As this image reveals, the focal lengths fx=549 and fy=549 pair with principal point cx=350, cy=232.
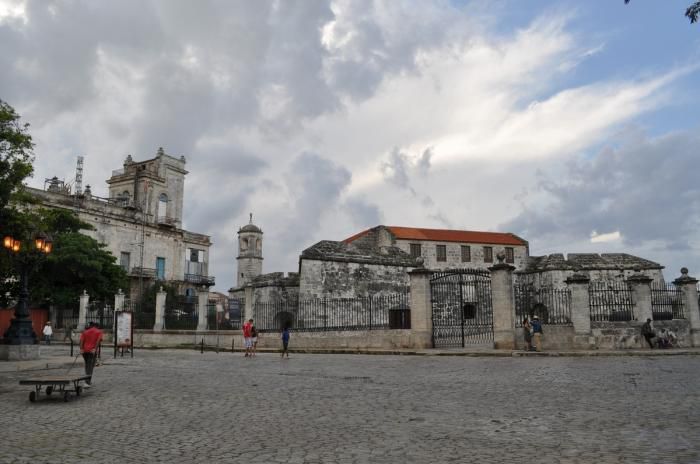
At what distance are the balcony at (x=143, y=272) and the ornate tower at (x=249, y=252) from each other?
37.3ft

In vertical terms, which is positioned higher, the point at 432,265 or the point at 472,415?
the point at 432,265

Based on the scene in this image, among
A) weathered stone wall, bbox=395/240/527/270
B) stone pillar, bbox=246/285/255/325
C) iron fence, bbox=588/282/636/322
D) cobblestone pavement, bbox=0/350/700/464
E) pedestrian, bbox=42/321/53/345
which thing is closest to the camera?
cobblestone pavement, bbox=0/350/700/464

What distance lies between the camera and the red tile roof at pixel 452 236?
45219 mm

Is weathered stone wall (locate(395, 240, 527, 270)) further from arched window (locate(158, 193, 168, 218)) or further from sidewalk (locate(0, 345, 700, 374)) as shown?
sidewalk (locate(0, 345, 700, 374))

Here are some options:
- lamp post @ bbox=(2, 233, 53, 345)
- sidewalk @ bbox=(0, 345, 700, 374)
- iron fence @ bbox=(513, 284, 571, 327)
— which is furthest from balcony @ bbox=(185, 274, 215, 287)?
lamp post @ bbox=(2, 233, 53, 345)

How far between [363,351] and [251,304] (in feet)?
23.0

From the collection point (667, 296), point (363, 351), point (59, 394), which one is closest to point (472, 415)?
point (59, 394)

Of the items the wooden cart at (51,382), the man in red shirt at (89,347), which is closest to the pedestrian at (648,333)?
the man in red shirt at (89,347)

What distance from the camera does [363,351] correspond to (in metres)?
20.4

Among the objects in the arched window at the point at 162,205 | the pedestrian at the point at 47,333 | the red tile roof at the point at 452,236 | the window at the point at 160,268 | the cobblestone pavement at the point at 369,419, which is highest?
the arched window at the point at 162,205

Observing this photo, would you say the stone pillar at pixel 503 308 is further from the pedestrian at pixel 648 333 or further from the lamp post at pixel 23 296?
the lamp post at pixel 23 296

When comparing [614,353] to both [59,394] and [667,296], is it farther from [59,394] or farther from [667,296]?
[59,394]

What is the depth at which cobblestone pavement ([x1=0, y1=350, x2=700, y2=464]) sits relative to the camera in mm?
5410

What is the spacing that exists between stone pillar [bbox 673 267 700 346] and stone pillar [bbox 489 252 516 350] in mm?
6488
